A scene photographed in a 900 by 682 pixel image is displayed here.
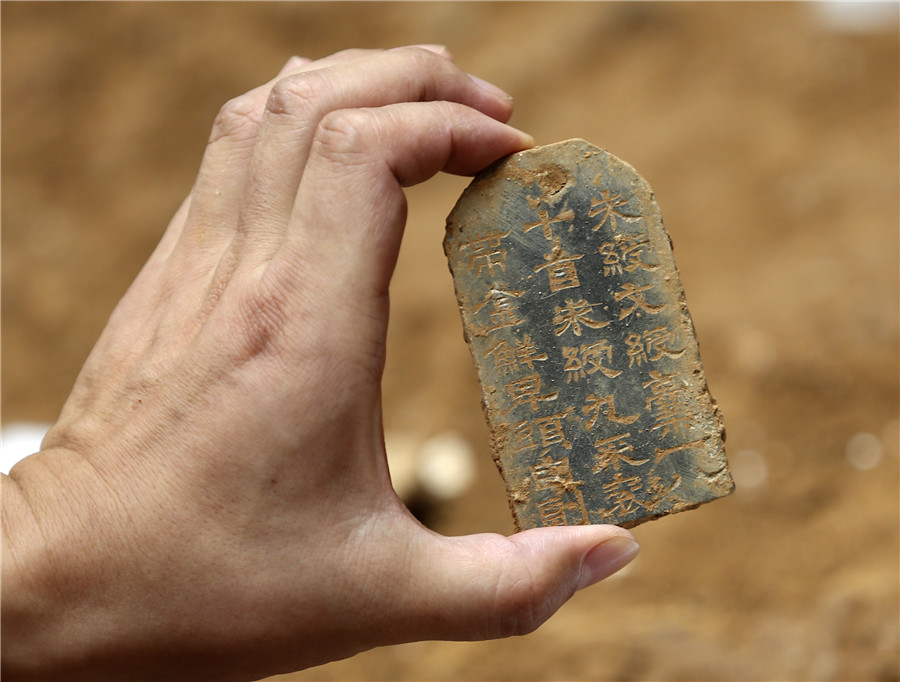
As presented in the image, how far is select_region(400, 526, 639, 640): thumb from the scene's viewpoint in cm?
179

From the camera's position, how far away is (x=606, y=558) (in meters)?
1.91

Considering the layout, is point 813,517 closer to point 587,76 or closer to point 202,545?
point 202,545

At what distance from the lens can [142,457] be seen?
183 cm

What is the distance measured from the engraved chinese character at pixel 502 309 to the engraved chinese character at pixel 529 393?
0.44 ft

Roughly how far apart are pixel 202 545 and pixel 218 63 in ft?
15.5

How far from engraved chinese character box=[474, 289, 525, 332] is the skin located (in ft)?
1.10

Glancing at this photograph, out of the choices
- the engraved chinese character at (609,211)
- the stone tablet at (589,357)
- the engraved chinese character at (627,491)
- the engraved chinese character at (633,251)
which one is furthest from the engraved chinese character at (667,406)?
the engraved chinese character at (609,211)

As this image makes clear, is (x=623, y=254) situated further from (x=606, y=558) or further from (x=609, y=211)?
(x=606, y=558)

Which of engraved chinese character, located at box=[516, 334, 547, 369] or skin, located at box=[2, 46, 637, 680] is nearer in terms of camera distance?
skin, located at box=[2, 46, 637, 680]

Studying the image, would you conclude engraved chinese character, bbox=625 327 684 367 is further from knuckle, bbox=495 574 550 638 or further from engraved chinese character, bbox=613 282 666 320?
knuckle, bbox=495 574 550 638

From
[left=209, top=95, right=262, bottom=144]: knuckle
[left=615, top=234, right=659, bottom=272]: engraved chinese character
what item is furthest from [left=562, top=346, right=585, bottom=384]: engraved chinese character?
[left=209, top=95, right=262, bottom=144]: knuckle

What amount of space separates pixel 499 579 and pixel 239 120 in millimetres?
1311

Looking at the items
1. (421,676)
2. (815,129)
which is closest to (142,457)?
(421,676)

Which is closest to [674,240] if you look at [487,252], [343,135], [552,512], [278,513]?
[487,252]
